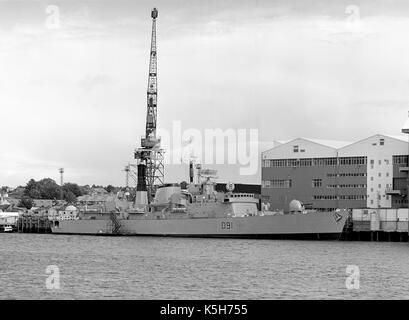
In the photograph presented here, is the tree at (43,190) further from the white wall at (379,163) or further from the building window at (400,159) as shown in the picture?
the building window at (400,159)

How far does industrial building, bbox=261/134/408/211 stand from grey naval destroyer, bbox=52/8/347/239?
1148 cm

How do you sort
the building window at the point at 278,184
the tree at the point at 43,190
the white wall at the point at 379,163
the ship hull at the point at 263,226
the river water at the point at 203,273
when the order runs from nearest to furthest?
the river water at the point at 203,273 < the ship hull at the point at 263,226 < the white wall at the point at 379,163 < the building window at the point at 278,184 < the tree at the point at 43,190

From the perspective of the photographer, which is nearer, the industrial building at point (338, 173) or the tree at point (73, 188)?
the industrial building at point (338, 173)

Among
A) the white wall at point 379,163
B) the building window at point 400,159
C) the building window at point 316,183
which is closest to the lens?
the building window at point 400,159

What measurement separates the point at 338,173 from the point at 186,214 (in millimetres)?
21533

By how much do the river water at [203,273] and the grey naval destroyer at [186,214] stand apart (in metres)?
15.3

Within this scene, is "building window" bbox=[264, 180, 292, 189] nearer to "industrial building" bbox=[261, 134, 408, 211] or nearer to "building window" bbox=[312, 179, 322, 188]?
"industrial building" bbox=[261, 134, 408, 211]

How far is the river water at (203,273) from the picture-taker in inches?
1459

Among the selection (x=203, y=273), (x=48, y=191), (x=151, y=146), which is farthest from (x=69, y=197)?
(x=203, y=273)

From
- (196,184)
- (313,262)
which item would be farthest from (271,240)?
(313,262)

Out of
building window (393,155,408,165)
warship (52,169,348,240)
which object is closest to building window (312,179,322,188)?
building window (393,155,408,165)

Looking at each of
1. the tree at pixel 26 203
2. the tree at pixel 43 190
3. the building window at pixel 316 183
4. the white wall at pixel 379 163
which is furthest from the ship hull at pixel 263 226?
the tree at pixel 43 190
